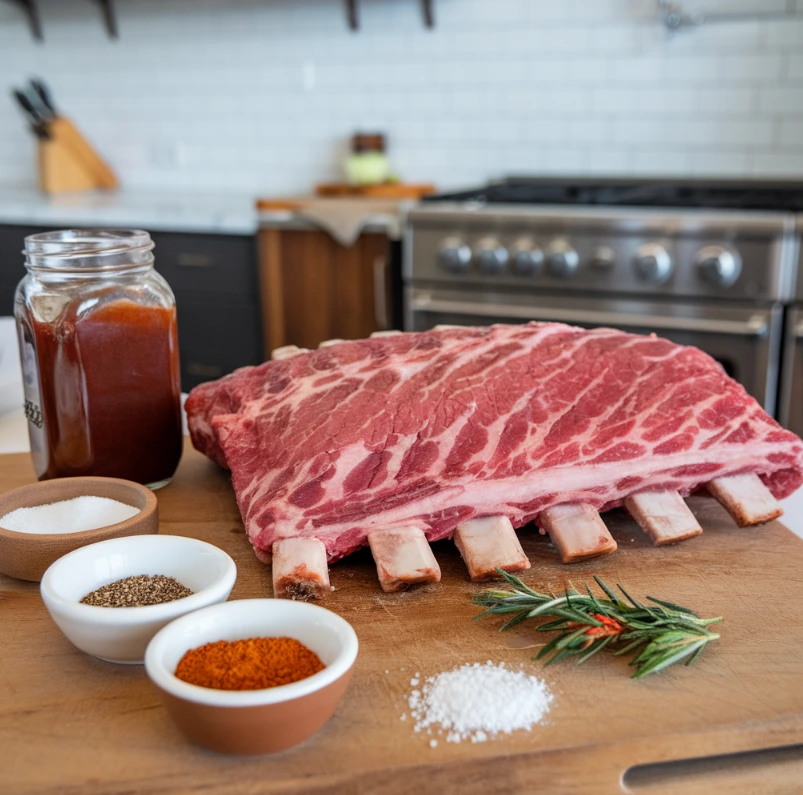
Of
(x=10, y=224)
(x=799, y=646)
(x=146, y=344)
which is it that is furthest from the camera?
(x=10, y=224)

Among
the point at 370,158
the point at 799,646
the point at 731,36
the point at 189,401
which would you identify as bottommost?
the point at 799,646

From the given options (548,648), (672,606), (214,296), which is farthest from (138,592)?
(214,296)

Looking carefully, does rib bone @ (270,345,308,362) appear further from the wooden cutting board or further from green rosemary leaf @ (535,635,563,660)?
green rosemary leaf @ (535,635,563,660)

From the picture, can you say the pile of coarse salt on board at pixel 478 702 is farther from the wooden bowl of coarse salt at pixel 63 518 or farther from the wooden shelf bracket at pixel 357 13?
the wooden shelf bracket at pixel 357 13

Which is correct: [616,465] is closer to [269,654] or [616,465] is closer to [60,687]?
[269,654]

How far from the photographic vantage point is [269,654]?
0.73m

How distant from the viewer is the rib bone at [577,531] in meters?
0.97

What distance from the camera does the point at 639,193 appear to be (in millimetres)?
2959

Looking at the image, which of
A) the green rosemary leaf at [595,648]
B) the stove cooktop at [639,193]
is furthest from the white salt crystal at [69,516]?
the stove cooktop at [639,193]

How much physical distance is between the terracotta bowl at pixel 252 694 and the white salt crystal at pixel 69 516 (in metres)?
0.25

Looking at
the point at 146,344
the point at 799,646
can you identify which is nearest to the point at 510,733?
the point at 799,646

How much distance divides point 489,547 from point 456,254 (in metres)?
1.80

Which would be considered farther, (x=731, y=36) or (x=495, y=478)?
(x=731, y=36)

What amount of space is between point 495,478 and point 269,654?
0.37 m
